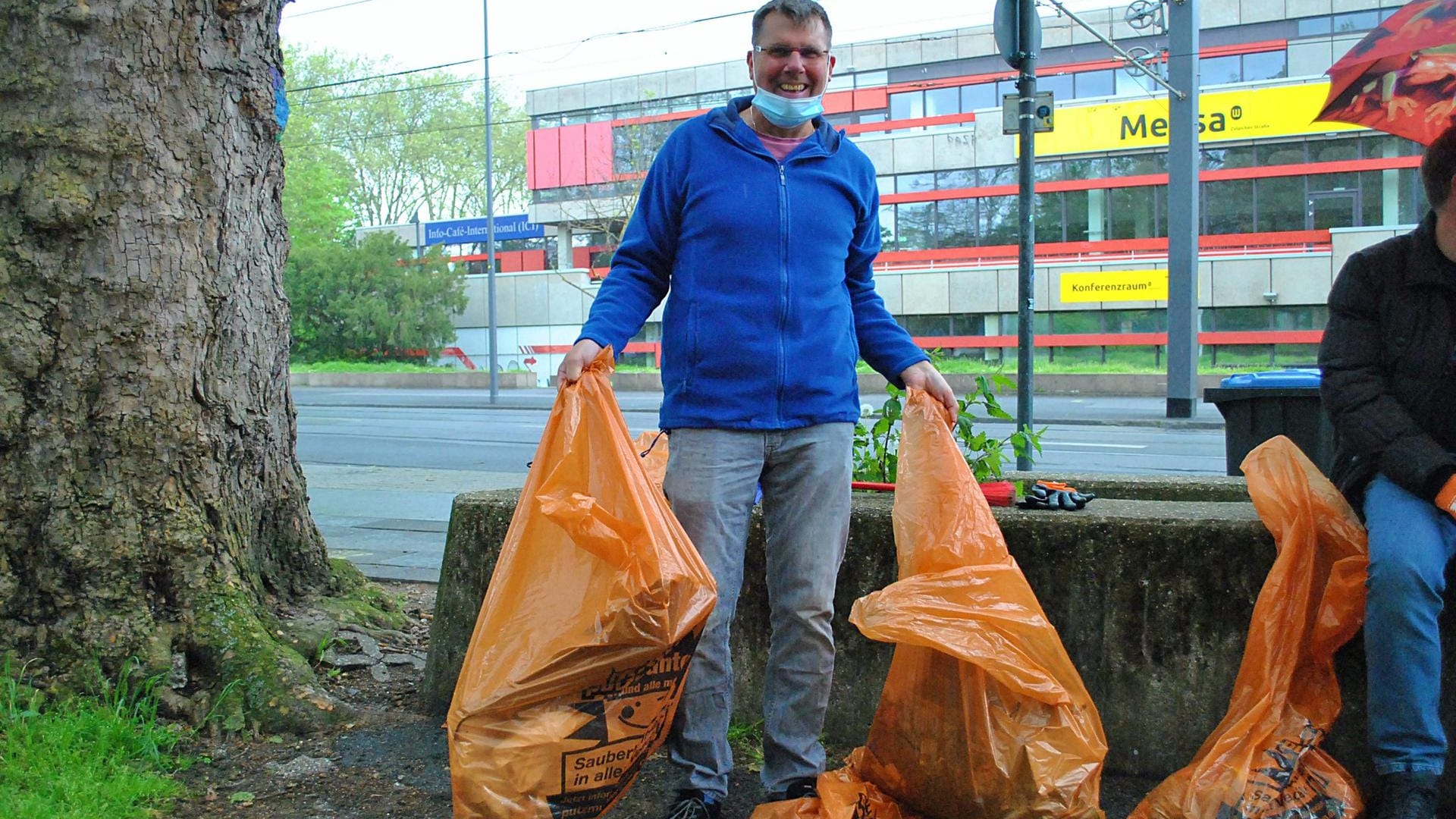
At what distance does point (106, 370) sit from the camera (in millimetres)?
3240

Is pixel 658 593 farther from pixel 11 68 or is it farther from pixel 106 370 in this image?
pixel 11 68

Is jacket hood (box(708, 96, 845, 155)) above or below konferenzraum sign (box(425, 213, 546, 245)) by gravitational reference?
below

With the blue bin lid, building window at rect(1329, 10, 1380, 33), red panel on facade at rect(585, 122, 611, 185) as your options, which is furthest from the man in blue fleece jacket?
red panel on facade at rect(585, 122, 611, 185)

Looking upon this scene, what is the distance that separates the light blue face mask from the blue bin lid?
7.94 ft

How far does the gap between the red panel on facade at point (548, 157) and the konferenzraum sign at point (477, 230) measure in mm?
1891

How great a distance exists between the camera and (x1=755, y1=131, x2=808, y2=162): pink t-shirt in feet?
9.14

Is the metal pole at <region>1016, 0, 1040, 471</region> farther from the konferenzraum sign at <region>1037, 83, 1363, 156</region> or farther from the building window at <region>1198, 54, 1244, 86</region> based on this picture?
the building window at <region>1198, 54, 1244, 86</region>

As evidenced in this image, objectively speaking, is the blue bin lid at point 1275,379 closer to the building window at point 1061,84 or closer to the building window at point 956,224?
the building window at point 956,224

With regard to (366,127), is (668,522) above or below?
below

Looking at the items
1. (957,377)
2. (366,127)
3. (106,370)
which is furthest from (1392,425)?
(366,127)

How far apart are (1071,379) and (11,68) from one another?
28.5 meters

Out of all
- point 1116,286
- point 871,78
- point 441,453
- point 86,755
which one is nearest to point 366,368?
point 871,78

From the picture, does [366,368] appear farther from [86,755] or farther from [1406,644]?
[1406,644]

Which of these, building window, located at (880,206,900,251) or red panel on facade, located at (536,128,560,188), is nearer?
building window, located at (880,206,900,251)
